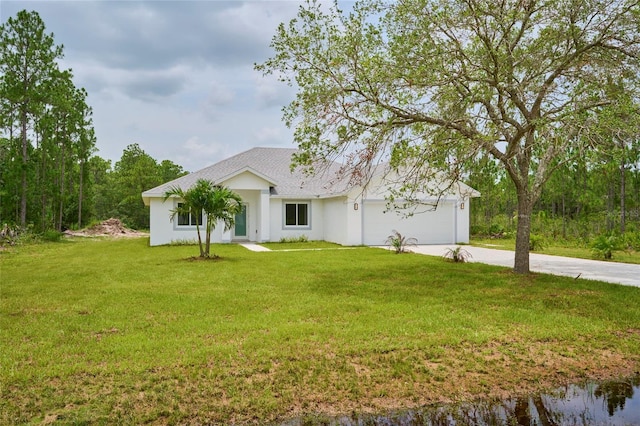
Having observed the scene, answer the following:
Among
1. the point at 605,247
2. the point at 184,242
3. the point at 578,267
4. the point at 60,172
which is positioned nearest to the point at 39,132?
the point at 60,172

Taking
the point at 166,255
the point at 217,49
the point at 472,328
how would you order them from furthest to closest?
the point at 166,255 → the point at 217,49 → the point at 472,328

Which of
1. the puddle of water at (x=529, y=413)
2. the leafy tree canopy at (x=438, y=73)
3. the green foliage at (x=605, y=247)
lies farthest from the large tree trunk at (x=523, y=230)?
the puddle of water at (x=529, y=413)

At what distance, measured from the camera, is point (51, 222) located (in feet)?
93.8

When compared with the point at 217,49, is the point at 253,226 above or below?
below

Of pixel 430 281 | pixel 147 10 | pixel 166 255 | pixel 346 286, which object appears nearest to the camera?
pixel 346 286

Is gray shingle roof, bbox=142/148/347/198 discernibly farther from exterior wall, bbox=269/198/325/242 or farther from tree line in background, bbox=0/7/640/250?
tree line in background, bbox=0/7/640/250

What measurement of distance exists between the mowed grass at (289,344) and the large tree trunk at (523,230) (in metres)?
0.86

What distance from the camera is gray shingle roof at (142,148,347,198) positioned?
22.1 metres

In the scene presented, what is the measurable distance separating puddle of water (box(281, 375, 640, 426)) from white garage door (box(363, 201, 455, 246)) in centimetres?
1682

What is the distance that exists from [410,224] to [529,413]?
18.4 meters

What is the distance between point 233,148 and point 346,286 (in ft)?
70.3

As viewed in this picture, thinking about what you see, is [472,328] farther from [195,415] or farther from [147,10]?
[147,10]

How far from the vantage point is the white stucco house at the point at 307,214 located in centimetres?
2116

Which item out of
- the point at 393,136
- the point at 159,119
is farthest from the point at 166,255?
the point at 393,136
